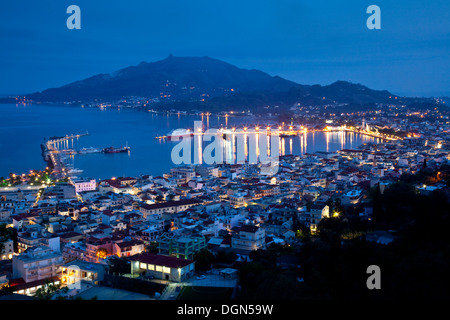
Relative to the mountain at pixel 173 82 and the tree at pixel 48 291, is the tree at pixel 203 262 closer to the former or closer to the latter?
the tree at pixel 48 291

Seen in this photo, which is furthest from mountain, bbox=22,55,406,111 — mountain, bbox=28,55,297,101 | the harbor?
the harbor

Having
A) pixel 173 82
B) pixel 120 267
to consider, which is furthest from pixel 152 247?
pixel 173 82

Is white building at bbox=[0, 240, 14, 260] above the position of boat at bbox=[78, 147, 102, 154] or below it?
below

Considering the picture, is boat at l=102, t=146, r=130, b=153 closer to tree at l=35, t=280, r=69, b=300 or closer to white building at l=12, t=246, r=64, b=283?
white building at l=12, t=246, r=64, b=283

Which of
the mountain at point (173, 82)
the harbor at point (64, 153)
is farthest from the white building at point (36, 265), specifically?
the mountain at point (173, 82)

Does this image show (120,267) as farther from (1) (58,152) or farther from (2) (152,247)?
(1) (58,152)
